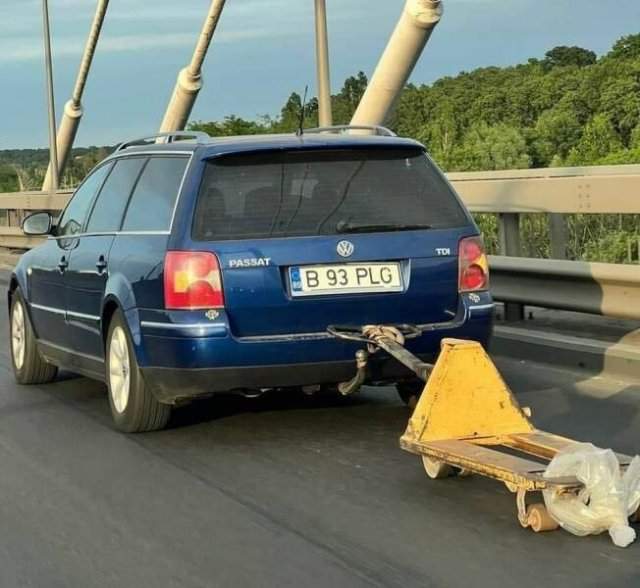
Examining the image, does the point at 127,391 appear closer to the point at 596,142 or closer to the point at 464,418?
the point at 464,418

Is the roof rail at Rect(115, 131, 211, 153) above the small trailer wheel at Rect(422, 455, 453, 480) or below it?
above

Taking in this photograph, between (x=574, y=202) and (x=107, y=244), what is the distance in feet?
10.9

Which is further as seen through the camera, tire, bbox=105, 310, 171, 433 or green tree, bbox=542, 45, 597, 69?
green tree, bbox=542, 45, 597, 69

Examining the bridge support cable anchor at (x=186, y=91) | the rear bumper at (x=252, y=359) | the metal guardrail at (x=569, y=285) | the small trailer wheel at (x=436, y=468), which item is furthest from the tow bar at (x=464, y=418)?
the bridge support cable anchor at (x=186, y=91)

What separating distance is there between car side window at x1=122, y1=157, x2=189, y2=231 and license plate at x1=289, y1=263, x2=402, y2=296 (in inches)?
30.8

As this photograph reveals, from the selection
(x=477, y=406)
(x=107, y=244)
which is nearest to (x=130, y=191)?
(x=107, y=244)

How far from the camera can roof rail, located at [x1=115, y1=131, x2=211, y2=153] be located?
7.75 meters

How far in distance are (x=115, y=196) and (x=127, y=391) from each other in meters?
1.44

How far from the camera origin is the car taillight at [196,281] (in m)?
6.98

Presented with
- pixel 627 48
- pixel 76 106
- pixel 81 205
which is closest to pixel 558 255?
pixel 81 205

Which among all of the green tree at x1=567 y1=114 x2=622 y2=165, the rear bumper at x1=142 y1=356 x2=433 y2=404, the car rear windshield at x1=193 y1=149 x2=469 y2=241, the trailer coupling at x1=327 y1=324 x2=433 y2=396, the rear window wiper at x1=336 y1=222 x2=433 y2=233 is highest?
the car rear windshield at x1=193 y1=149 x2=469 y2=241

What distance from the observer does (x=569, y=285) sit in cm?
969

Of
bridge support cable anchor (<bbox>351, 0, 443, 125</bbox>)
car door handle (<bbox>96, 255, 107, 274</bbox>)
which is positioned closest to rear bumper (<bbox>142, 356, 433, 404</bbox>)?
car door handle (<bbox>96, 255, 107, 274</bbox>)

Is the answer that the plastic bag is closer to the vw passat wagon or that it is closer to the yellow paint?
the yellow paint
